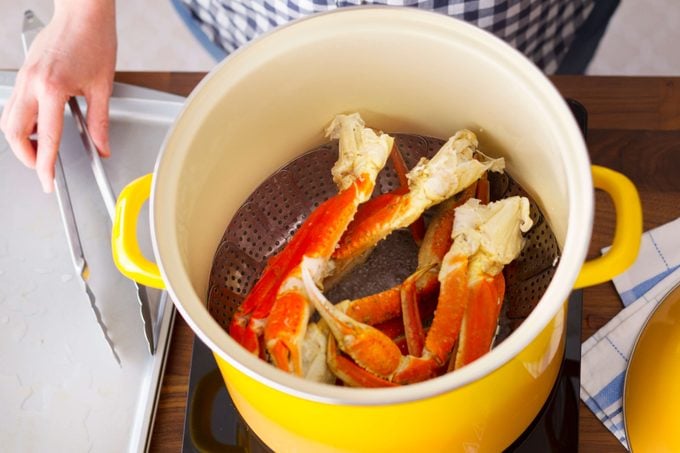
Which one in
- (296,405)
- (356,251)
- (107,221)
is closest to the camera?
(296,405)

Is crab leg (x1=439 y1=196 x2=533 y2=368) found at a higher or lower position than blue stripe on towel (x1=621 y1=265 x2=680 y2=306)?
higher

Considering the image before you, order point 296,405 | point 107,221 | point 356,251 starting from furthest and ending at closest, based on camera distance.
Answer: point 107,221, point 356,251, point 296,405

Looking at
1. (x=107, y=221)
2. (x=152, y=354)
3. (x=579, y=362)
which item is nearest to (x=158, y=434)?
(x=152, y=354)

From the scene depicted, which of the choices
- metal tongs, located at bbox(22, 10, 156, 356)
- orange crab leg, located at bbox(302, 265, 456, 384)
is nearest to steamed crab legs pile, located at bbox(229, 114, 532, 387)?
orange crab leg, located at bbox(302, 265, 456, 384)

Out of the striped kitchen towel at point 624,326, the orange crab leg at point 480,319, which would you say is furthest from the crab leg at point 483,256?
the striped kitchen towel at point 624,326

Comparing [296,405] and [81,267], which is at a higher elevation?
[296,405]

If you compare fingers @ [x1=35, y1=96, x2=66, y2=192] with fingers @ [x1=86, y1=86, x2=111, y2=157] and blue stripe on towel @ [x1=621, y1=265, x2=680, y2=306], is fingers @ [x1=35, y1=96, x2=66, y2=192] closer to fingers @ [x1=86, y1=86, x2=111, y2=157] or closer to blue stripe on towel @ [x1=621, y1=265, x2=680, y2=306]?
fingers @ [x1=86, y1=86, x2=111, y2=157]

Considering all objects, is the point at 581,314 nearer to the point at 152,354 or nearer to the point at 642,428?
the point at 642,428

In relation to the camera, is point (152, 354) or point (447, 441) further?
point (152, 354)
